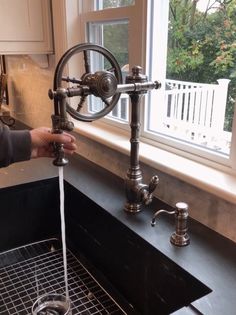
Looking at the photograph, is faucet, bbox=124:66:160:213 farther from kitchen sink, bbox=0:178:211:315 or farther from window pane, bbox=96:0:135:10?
window pane, bbox=96:0:135:10

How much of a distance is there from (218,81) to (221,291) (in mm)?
666

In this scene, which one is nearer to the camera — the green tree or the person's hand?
the person's hand

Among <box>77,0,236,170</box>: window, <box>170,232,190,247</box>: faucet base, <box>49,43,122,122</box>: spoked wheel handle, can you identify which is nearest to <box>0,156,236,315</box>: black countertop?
<box>170,232,190,247</box>: faucet base

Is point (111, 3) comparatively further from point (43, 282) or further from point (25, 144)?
point (43, 282)

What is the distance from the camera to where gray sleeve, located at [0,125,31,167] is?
0.86 m

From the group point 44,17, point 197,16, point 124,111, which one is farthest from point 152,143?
point 44,17

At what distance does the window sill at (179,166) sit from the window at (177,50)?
1.6 inches

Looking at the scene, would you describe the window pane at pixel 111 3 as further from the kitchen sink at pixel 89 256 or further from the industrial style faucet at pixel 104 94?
the kitchen sink at pixel 89 256

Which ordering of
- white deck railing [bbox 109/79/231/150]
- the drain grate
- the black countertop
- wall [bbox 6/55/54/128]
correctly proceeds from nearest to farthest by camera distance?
the black countertop → the drain grate → white deck railing [bbox 109/79/231/150] → wall [bbox 6/55/54/128]

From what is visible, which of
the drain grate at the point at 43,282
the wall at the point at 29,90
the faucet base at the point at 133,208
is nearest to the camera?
the drain grate at the point at 43,282

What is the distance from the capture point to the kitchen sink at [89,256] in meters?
0.81

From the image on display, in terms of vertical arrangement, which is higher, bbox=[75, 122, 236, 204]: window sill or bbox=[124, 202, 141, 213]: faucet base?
bbox=[75, 122, 236, 204]: window sill

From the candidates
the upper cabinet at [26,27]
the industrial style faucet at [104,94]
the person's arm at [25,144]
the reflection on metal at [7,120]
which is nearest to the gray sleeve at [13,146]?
the person's arm at [25,144]

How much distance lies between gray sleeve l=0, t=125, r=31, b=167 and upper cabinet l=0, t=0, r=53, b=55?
80 cm
